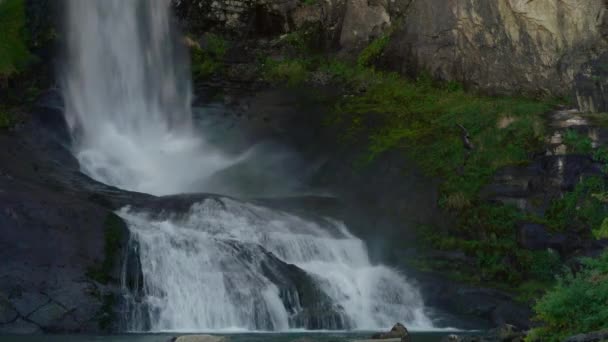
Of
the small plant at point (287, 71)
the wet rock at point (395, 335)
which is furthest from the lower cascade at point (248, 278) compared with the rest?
the small plant at point (287, 71)

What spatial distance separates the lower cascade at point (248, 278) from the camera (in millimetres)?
21141

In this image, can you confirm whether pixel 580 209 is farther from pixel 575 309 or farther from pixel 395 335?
pixel 575 309

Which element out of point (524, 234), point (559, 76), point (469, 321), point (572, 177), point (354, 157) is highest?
point (559, 76)

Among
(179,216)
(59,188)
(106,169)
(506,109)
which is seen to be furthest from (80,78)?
(506,109)

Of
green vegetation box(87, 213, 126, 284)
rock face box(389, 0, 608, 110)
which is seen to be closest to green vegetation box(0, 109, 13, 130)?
green vegetation box(87, 213, 126, 284)

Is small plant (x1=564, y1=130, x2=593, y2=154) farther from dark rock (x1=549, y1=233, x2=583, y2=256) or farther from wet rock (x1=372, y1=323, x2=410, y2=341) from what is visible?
wet rock (x1=372, y1=323, x2=410, y2=341)

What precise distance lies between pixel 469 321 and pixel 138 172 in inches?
536

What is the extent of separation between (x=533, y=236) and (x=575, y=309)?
12103mm

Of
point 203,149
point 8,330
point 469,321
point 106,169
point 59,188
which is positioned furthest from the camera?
point 203,149

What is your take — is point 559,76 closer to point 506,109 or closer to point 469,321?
point 506,109

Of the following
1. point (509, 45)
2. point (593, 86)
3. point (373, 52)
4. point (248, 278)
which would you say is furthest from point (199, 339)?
point (373, 52)

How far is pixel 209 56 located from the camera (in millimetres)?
39094

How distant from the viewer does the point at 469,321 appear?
22.9 metres

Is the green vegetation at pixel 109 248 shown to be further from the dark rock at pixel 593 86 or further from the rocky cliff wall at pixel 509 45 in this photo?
the dark rock at pixel 593 86
